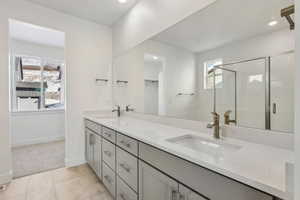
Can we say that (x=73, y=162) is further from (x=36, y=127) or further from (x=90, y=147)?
(x=36, y=127)

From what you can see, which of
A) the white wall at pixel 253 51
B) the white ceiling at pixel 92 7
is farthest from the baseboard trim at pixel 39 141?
the white wall at pixel 253 51

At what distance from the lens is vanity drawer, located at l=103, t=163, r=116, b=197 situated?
158 cm

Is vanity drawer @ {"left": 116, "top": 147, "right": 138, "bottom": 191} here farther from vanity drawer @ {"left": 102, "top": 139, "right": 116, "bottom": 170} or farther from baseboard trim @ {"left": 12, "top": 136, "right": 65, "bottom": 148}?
baseboard trim @ {"left": 12, "top": 136, "right": 65, "bottom": 148}

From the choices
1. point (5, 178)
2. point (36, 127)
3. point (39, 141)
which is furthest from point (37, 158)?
point (36, 127)

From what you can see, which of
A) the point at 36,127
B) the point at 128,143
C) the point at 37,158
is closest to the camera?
the point at 128,143

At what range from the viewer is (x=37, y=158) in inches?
110

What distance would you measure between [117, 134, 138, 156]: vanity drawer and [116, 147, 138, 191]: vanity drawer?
47 mm

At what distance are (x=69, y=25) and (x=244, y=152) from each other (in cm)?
304

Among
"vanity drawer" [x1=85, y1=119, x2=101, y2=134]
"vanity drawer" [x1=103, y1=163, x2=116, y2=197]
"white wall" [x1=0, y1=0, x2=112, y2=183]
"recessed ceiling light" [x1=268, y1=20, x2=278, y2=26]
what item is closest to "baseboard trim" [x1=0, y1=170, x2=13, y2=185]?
"white wall" [x1=0, y1=0, x2=112, y2=183]

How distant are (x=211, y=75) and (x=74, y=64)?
7.48 feet

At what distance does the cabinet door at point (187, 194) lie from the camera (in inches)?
29.4

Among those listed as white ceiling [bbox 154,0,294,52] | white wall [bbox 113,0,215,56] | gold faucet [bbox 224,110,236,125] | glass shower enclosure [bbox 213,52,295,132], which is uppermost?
white wall [bbox 113,0,215,56]

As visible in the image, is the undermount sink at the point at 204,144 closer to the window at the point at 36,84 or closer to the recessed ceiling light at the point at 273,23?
the recessed ceiling light at the point at 273,23

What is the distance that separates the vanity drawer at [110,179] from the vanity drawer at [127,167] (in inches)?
6.9
